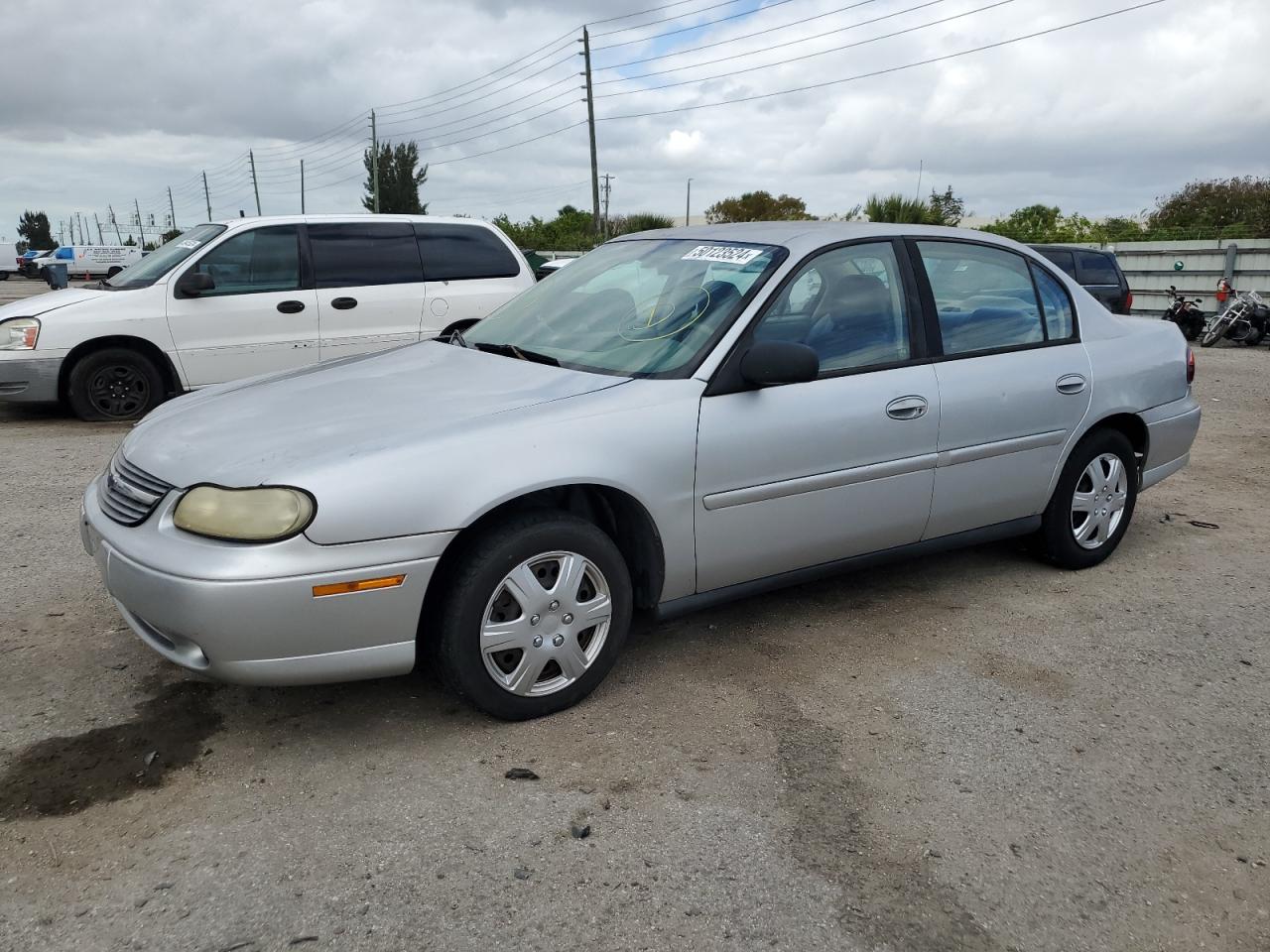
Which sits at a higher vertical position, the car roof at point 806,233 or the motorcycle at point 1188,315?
the car roof at point 806,233

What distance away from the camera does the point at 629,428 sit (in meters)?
3.37

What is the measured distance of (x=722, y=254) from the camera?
4070 millimetres

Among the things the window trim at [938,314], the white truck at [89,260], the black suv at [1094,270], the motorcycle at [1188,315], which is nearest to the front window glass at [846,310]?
the window trim at [938,314]

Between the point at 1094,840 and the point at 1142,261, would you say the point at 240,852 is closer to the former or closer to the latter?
the point at 1094,840

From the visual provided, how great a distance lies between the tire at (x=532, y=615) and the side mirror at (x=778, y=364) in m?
0.75

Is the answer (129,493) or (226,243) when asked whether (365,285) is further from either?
(129,493)

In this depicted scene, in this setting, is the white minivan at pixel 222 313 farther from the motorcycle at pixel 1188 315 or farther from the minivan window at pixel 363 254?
the motorcycle at pixel 1188 315

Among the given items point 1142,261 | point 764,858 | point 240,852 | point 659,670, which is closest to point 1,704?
point 240,852

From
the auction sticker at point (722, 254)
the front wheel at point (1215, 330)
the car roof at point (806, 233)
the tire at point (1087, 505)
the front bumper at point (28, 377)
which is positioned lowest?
the front wheel at point (1215, 330)

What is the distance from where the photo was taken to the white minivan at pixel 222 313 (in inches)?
319

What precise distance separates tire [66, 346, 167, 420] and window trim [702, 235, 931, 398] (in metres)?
6.29

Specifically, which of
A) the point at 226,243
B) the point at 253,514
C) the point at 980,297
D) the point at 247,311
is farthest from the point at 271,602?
the point at 226,243

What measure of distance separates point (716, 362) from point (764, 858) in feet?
5.41

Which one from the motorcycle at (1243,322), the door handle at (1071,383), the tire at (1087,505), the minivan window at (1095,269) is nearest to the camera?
the door handle at (1071,383)
